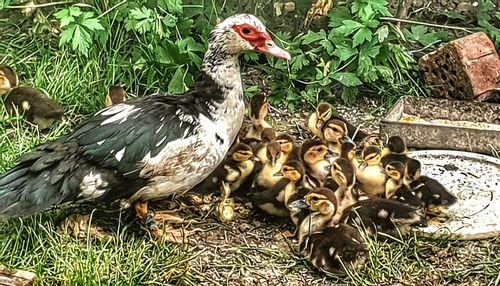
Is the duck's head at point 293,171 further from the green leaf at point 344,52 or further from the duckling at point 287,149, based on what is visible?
the green leaf at point 344,52

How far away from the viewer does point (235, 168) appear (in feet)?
17.1

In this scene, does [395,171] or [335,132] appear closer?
[395,171]

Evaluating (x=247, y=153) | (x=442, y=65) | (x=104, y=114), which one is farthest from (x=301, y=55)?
(x=104, y=114)

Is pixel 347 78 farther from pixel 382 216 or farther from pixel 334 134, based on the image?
A: pixel 382 216

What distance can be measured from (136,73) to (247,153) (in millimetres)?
1337

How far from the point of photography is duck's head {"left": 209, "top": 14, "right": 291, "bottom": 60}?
196 inches

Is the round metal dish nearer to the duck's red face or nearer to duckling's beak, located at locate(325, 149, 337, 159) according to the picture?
duckling's beak, located at locate(325, 149, 337, 159)

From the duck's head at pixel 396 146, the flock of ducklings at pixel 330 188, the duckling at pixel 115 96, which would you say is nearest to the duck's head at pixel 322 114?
the flock of ducklings at pixel 330 188

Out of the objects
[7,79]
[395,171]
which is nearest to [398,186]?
[395,171]

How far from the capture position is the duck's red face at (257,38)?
4977mm

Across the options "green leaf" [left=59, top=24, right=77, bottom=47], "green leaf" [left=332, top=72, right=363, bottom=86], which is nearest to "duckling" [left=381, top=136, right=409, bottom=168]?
"green leaf" [left=332, top=72, right=363, bottom=86]

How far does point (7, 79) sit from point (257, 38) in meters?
1.75

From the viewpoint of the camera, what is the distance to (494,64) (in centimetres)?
641

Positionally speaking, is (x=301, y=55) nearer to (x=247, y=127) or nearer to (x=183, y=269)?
(x=247, y=127)
